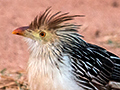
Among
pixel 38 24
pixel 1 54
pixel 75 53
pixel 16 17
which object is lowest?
pixel 75 53

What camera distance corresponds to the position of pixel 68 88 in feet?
11.8

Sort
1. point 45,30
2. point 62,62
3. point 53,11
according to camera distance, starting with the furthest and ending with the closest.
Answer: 1. point 53,11
2. point 45,30
3. point 62,62

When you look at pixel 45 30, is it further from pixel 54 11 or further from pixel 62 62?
pixel 54 11

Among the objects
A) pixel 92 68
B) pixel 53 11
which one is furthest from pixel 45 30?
pixel 53 11

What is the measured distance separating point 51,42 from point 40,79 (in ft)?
1.42

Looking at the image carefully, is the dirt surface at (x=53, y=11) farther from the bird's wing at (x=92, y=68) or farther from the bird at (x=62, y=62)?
the bird's wing at (x=92, y=68)

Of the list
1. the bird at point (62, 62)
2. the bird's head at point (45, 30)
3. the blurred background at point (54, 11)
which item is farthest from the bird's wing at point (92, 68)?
the blurred background at point (54, 11)

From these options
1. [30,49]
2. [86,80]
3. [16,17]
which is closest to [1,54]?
[16,17]

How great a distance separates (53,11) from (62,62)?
4.30m

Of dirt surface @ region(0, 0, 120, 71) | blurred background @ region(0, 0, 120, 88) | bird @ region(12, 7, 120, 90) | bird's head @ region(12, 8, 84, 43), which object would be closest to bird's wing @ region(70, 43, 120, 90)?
bird @ region(12, 7, 120, 90)

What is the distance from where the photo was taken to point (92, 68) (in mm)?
3742

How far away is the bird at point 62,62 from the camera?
11.9ft

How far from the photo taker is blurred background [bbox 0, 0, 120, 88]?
615 cm

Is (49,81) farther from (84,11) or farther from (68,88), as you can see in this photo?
(84,11)
